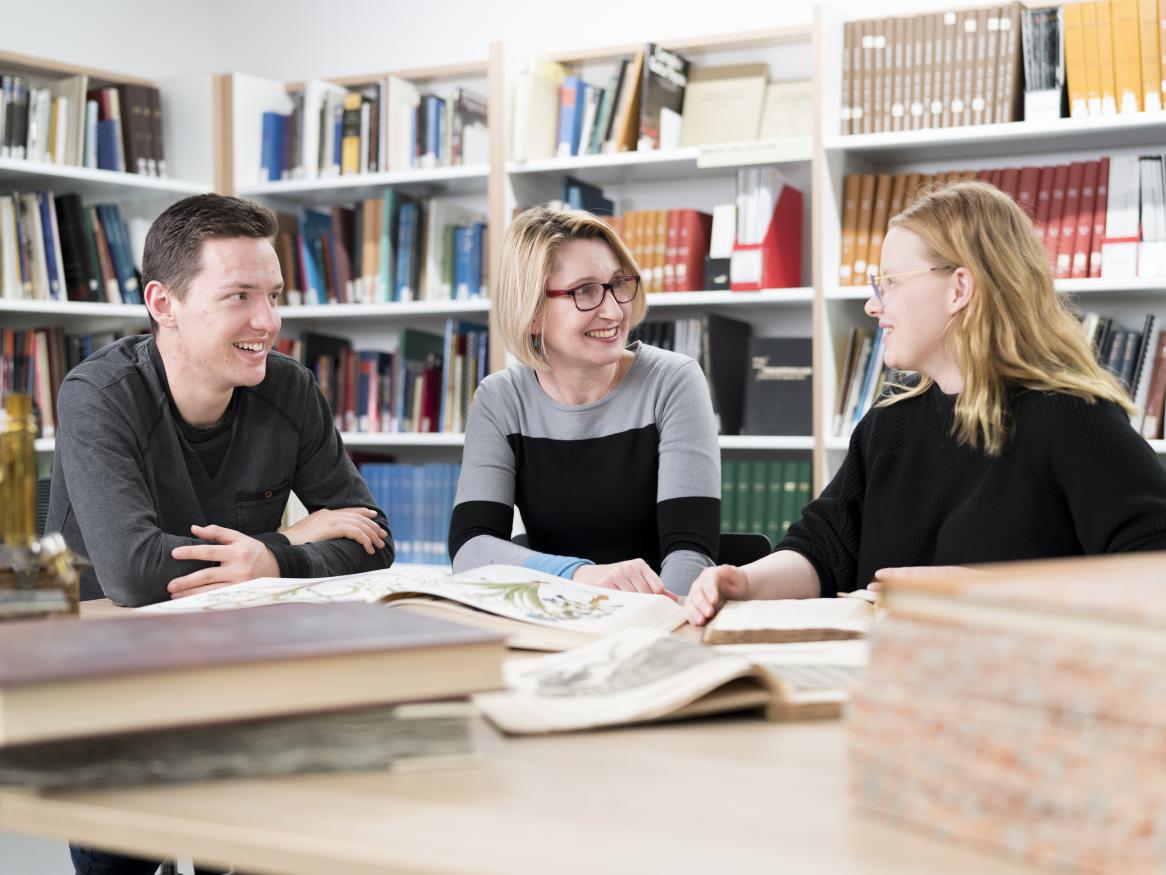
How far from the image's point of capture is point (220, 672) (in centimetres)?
72

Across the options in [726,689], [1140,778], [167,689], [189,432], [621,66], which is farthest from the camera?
[621,66]

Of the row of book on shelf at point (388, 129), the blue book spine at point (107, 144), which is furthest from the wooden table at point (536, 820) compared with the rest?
the blue book spine at point (107, 144)

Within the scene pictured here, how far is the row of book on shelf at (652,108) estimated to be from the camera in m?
3.78

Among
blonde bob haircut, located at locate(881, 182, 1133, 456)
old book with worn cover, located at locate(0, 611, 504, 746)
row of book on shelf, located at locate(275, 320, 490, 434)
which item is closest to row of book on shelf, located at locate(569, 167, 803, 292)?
row of book on shelf, located at locate(275, 320, 490, 434)

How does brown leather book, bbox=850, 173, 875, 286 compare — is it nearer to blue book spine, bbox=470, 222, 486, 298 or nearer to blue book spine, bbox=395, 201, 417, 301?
blue book spine, bbox=470, 222, 486, 298

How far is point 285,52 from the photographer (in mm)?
4824

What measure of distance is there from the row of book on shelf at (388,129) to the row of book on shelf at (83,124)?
20.3 inches

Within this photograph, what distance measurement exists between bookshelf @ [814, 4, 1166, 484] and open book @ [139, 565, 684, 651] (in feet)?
7.04

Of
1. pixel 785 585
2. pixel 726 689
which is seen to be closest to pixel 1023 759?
pixel 726 689

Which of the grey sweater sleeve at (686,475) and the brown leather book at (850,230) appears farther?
the brown leather book at (850,230)

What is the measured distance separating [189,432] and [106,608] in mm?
450

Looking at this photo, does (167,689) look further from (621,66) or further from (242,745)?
(621,66)

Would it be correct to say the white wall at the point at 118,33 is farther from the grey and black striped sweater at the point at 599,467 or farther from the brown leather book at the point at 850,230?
the grey and black striped sweater at the point at 599,467

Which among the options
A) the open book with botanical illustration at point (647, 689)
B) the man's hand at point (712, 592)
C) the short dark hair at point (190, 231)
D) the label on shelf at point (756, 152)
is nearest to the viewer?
the open book with botanical illustration at point (647, 689)
